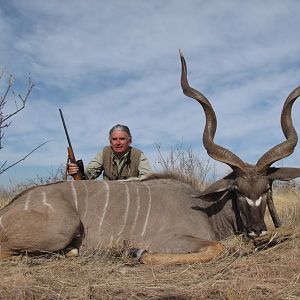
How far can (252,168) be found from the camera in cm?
331

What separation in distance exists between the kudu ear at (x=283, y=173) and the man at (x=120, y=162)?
A: 1.61 meters

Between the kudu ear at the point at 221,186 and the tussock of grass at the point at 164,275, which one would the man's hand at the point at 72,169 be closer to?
the tussock of grass at the point at 164,275

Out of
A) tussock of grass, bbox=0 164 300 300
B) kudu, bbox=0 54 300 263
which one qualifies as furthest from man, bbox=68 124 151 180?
tussock of grass, bbox=0 164 300 300

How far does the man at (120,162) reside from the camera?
15.4 feet

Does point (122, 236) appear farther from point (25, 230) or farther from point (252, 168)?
point (252, 168)

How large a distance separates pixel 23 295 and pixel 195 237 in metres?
1.61

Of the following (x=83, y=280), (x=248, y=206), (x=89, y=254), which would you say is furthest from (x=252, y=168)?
(x=83, y=280)

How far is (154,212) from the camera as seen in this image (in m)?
3.47

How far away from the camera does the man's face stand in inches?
182

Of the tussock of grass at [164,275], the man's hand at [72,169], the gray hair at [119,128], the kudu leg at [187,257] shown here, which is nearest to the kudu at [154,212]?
the kudu leg at [187,257]

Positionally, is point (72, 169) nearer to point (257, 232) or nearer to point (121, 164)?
point (121, 164)

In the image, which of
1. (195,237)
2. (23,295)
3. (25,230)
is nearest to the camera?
(23,295)

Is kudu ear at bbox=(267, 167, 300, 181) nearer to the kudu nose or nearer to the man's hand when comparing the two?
the kudu nose

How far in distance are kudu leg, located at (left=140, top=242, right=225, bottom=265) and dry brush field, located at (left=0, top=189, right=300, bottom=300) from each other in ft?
0.19
